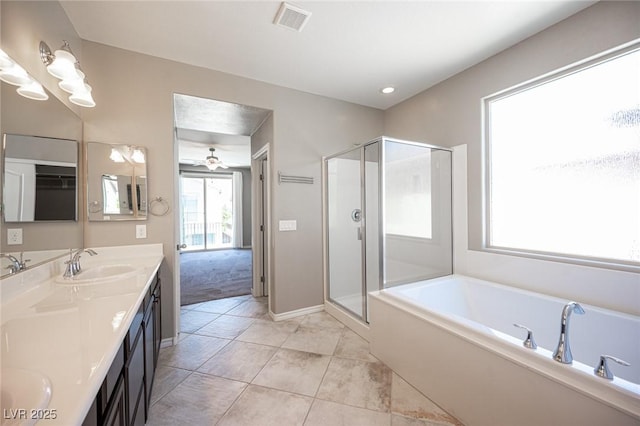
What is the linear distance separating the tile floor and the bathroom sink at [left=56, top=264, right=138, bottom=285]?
0.87 meters

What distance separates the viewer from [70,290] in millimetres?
1299

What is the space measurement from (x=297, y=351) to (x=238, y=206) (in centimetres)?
638

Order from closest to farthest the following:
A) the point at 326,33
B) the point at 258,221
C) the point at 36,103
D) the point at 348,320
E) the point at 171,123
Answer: the point at 36,103, the point at 326,33, the point at 171,123, the point at 348,320, the point at 258,221

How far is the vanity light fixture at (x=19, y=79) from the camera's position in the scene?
114 centimetres

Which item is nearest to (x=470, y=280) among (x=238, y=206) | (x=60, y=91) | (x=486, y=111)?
(x=486, y=111)

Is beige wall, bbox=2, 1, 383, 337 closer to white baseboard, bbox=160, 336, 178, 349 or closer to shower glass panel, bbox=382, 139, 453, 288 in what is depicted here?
white baseboard, bbox=160, 336, 178, 349

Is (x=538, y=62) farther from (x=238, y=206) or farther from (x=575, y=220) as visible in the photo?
(x=238, y=206)

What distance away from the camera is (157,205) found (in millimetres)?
2287

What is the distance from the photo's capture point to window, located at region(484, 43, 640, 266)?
1.66 metres

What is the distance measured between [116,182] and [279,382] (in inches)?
83.1

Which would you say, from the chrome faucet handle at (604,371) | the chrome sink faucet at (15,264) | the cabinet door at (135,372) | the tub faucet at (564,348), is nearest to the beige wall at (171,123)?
the chrome sink faucet at (15,264)

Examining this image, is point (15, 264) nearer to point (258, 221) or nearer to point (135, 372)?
point (135, 372)

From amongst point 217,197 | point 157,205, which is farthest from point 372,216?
point 217,197

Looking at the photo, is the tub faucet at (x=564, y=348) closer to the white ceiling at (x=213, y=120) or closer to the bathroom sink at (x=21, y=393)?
the bathroom sink at (x=21, y=393)
